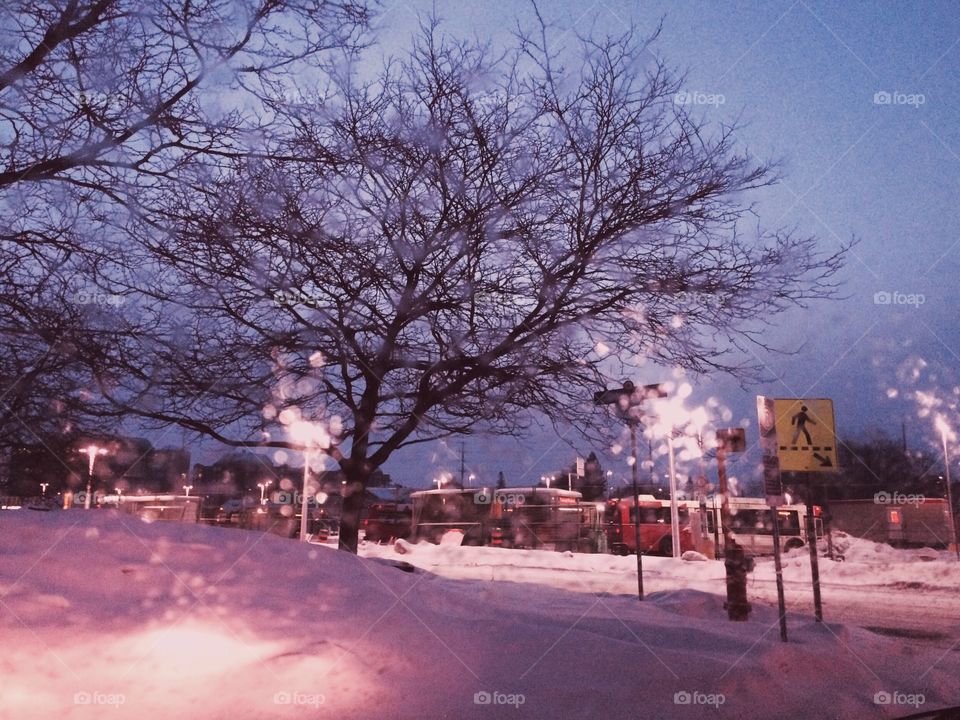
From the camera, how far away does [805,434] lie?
365 inches

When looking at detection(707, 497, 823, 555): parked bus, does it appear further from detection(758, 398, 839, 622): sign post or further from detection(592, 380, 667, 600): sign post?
detection(758, 398, 839, 622): sign post

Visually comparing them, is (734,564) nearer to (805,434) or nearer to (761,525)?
(805,434)

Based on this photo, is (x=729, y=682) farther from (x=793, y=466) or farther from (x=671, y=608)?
(x=671, y=608)

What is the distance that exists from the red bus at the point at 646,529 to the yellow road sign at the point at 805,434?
2050 cm

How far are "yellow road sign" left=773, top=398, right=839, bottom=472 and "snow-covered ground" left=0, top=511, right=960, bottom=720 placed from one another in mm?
2164

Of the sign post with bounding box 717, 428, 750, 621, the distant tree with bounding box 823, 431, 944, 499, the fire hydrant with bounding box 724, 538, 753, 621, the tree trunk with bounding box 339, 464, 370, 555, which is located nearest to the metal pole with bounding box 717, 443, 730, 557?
the sign post with bounding box 717, 428, 750, 621

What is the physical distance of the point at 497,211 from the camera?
31.3ft

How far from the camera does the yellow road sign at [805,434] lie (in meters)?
9.16

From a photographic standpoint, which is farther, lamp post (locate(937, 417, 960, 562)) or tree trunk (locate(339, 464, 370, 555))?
lamp post (locate(937, 417, 960, 562))

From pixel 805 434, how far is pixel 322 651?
22.1 ft

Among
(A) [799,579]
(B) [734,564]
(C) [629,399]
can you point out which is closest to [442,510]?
(A) [799,579]

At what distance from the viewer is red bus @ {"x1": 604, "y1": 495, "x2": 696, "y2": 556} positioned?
30500mm

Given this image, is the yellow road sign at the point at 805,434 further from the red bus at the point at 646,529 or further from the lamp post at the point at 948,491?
the red bus at the point at 646,529

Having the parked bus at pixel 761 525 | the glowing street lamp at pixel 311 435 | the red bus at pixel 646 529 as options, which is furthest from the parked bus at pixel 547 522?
the glowing street lamp at pixel 311 435
